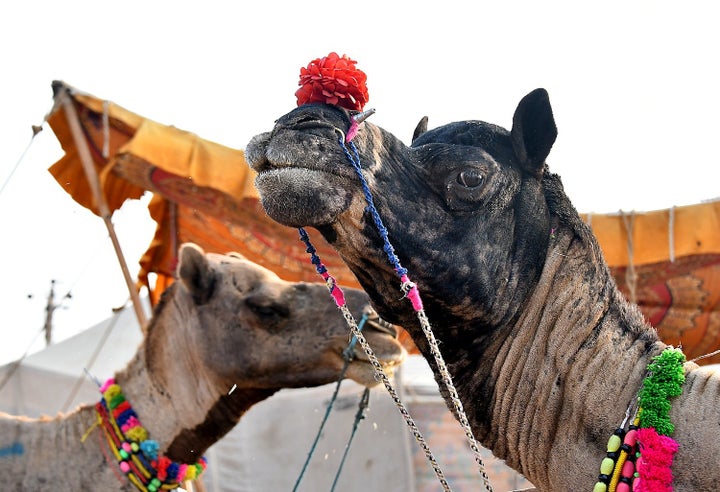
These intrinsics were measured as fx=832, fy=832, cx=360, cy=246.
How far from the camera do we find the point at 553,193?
2.42 meters

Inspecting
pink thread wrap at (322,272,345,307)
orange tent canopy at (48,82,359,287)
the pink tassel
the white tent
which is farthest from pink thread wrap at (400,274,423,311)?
the white tent

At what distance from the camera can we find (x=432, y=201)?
226 cm

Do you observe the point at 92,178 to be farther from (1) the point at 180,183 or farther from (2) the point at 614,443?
(2) the point at 614,443

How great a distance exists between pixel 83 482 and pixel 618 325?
9.97 feet

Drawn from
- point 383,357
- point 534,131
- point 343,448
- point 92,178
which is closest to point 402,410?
point 534,131

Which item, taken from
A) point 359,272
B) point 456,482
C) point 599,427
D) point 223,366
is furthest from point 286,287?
point 456,482

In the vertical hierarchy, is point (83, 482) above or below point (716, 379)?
below

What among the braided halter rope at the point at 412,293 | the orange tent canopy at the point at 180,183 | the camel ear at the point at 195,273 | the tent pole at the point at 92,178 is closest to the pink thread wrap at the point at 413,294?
the braided halter rope at the point at 412,293

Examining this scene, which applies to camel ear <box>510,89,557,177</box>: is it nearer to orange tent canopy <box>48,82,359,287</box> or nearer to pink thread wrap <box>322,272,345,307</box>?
pink thread wrap <box>322,272,345,307</box>

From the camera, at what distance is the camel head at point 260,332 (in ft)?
14.6

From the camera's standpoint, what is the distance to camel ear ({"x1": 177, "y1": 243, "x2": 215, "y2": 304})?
183 inches

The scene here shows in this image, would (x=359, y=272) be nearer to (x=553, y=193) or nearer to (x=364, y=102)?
(x=364, y=102)

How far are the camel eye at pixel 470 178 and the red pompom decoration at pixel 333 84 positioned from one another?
13.1 inches

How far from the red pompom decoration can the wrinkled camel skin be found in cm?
6
